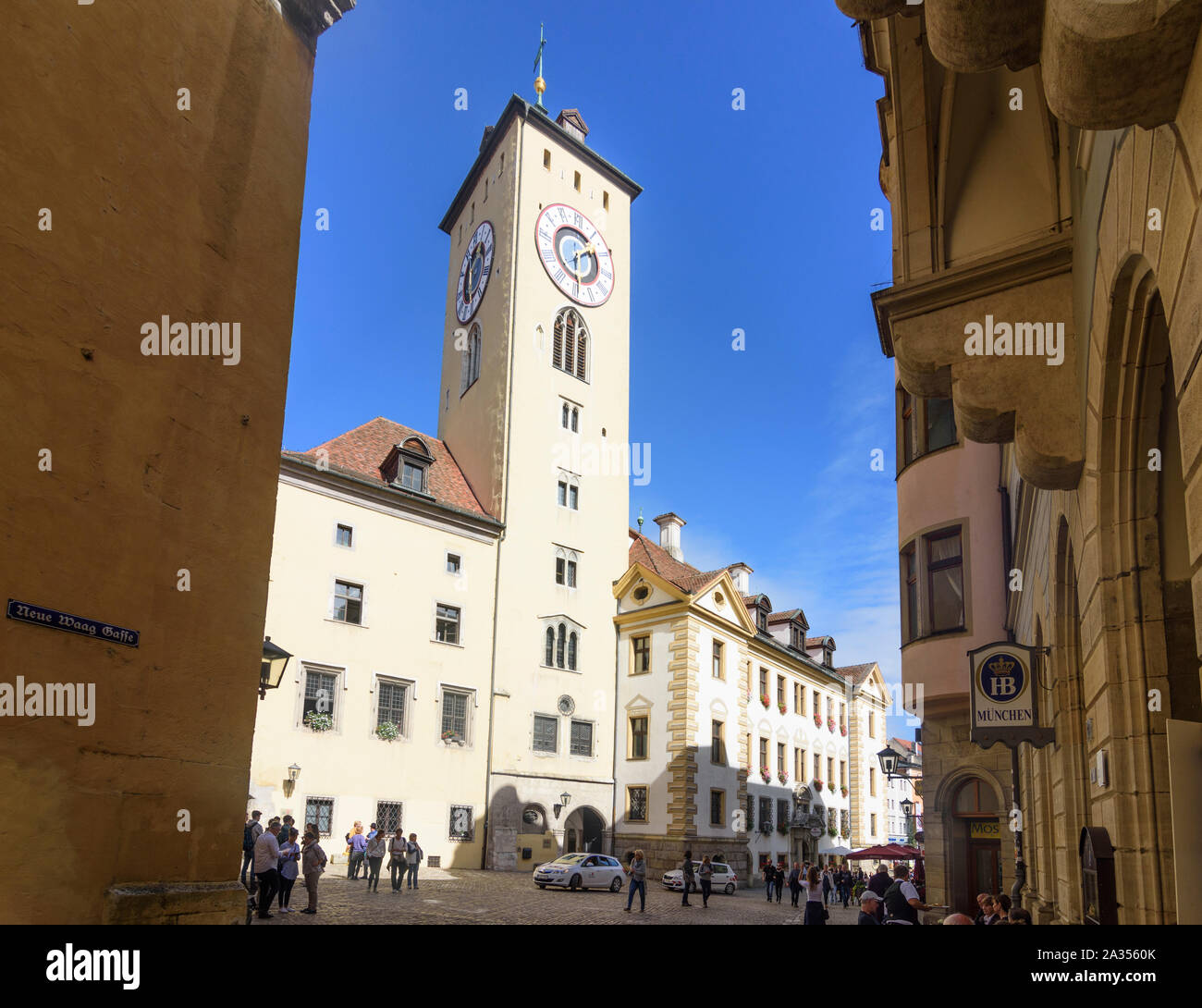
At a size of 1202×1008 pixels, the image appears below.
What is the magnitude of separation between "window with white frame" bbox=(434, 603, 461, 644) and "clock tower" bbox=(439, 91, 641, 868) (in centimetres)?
185

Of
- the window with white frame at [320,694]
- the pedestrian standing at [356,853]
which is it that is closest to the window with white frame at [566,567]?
the window with white frame at [320,694]

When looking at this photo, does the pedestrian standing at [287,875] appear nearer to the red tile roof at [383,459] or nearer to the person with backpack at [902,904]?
the person with backpack at [902,904]

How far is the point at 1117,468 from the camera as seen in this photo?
617 centimetres

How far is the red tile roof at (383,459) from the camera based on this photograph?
123ft

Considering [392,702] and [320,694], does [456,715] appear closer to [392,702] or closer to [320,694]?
[392,702]

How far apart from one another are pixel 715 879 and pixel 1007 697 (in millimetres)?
28726

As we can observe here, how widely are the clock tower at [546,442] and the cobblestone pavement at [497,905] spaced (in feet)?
16.8

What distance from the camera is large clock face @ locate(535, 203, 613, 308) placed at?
46.2 metres

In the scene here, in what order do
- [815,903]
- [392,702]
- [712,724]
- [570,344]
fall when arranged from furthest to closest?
1. [570,344]
2. [712,724]
3. [392,702]
4. [815,903]

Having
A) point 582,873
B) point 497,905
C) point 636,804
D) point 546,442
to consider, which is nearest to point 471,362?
point 546,442

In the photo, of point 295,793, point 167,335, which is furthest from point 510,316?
point 167,335

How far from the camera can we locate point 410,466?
39500 mm

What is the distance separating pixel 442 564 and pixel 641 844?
15.1 meters

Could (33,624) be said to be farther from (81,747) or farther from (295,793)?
(295,793)
